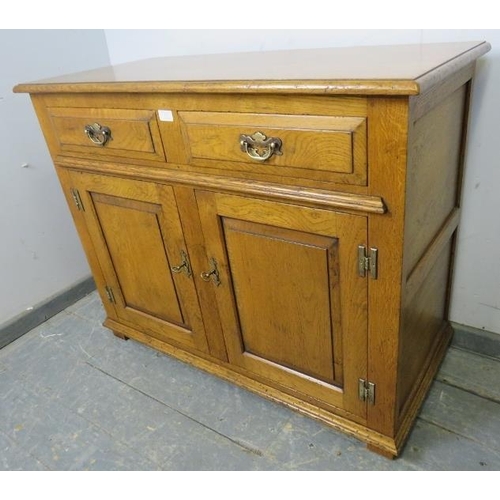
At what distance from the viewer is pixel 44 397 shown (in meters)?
1.38

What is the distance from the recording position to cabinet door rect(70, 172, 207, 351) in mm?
1146

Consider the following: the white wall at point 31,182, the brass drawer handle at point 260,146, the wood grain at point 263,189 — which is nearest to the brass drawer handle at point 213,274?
the wood grain at point 263,189

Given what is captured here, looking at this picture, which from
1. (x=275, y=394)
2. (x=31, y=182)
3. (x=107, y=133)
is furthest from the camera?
(x=31, y=182)

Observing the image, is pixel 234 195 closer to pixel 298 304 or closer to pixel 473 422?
pixel 298 304

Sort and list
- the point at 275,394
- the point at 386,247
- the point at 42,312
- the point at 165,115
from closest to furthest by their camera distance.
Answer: the point at 386,247
the point at 165,115
the point at 275,394
the point at 42,312

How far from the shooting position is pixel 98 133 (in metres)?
1.11

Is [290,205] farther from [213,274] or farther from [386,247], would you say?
[213,274]

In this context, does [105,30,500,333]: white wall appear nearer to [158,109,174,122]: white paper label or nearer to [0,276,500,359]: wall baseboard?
[0,276,500,359]: wall baseboard

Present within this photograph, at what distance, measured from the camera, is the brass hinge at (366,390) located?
101 centimetres

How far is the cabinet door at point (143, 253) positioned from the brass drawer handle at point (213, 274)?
65mm

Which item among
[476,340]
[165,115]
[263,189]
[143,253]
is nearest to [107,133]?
[165,115]

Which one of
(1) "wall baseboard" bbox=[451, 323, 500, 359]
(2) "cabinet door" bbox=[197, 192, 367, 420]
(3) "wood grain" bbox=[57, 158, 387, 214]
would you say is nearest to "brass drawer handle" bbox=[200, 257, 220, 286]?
(2) "cabinet door" bbox=[197, 192, 367, 420]

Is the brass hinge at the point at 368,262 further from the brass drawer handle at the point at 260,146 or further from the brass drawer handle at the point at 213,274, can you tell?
the brass drawer handle at the point at 213,274

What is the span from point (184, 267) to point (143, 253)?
163mm
